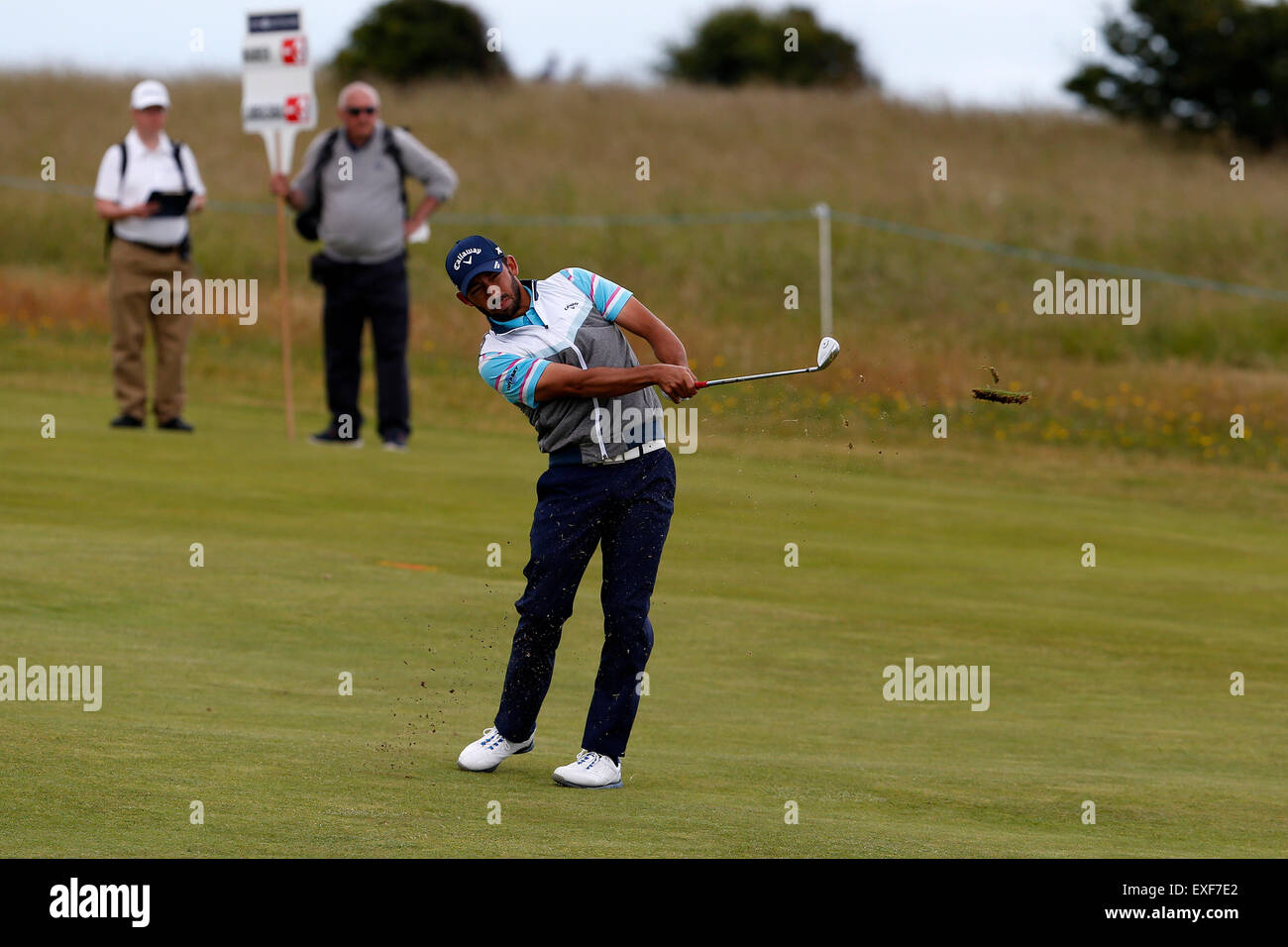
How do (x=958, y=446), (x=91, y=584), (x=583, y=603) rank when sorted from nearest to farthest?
(x=91, y=584), (x=583, y=603), (x=958, y=446)

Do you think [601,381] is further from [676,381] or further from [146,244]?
[146,244]

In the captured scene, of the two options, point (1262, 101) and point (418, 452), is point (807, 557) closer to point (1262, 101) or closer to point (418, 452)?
point (418, 452)

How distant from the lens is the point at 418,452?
18109 mm

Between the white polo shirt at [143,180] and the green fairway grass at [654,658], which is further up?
the white polo shirt at [143,180]

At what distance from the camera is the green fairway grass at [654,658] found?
682 centimetres

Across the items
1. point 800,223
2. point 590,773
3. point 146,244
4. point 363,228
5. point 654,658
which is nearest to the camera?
point 590,773

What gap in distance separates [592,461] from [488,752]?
1221 millimetres

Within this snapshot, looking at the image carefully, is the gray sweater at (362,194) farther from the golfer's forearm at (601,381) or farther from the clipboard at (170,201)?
the golfer's forearm at (601,381)

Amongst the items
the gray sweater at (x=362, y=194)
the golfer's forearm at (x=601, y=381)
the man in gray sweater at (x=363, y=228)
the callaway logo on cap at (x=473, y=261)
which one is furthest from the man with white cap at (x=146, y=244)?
the golfer's forearm at (x=601, y=381)

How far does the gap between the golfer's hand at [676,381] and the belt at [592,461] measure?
0.30m

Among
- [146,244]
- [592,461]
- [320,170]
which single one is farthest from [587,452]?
[146,244]

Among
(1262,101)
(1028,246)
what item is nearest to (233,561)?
(1028,246)

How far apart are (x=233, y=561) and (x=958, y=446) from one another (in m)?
11.8

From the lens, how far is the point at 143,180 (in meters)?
17.3
